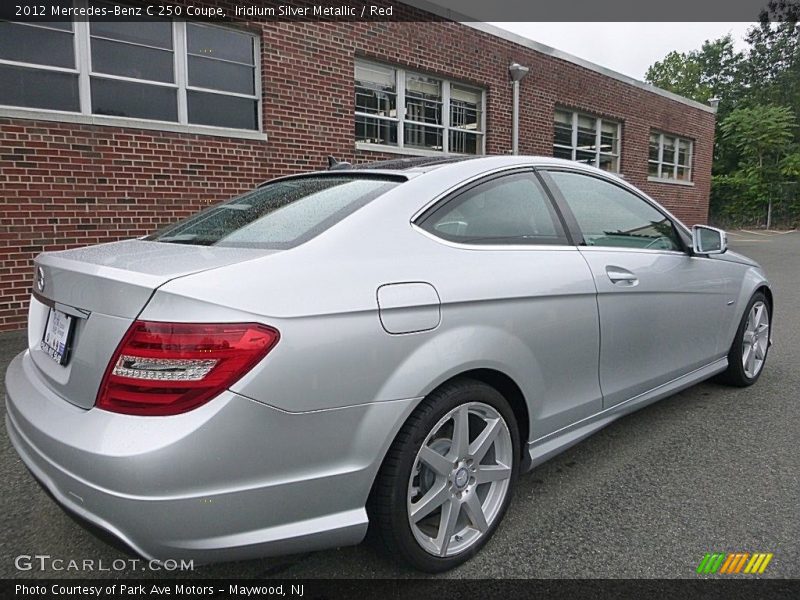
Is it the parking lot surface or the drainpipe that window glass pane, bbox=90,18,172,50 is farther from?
the drainpipe

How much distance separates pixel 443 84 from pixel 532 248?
28.1ft

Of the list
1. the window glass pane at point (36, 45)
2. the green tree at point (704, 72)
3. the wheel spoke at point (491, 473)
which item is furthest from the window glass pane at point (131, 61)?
the green tree at point (704, 72)

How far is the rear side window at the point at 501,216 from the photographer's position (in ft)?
7.24

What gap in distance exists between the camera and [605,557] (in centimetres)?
214

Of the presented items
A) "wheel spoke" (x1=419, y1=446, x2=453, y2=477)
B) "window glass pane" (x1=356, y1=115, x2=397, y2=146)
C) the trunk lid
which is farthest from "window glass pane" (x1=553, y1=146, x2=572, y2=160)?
the trunk lid

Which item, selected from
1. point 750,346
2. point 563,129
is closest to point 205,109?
point 750,346

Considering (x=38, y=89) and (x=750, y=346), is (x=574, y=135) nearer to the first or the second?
(x=750, y=346)

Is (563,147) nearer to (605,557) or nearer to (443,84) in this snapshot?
(443,84)

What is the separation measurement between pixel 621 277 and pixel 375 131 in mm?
7154

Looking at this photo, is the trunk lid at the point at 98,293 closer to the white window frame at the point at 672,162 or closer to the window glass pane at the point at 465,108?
the window glass pane at the point at 465,108

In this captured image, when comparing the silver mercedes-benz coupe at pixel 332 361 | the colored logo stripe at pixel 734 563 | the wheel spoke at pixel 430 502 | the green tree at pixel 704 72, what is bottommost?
the colored logo stripe at pixel 734 563

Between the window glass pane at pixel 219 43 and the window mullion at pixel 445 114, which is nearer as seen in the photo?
the window glass pane at pixel 219 43

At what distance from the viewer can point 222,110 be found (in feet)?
24.2

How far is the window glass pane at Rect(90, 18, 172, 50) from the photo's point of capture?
6.36m
